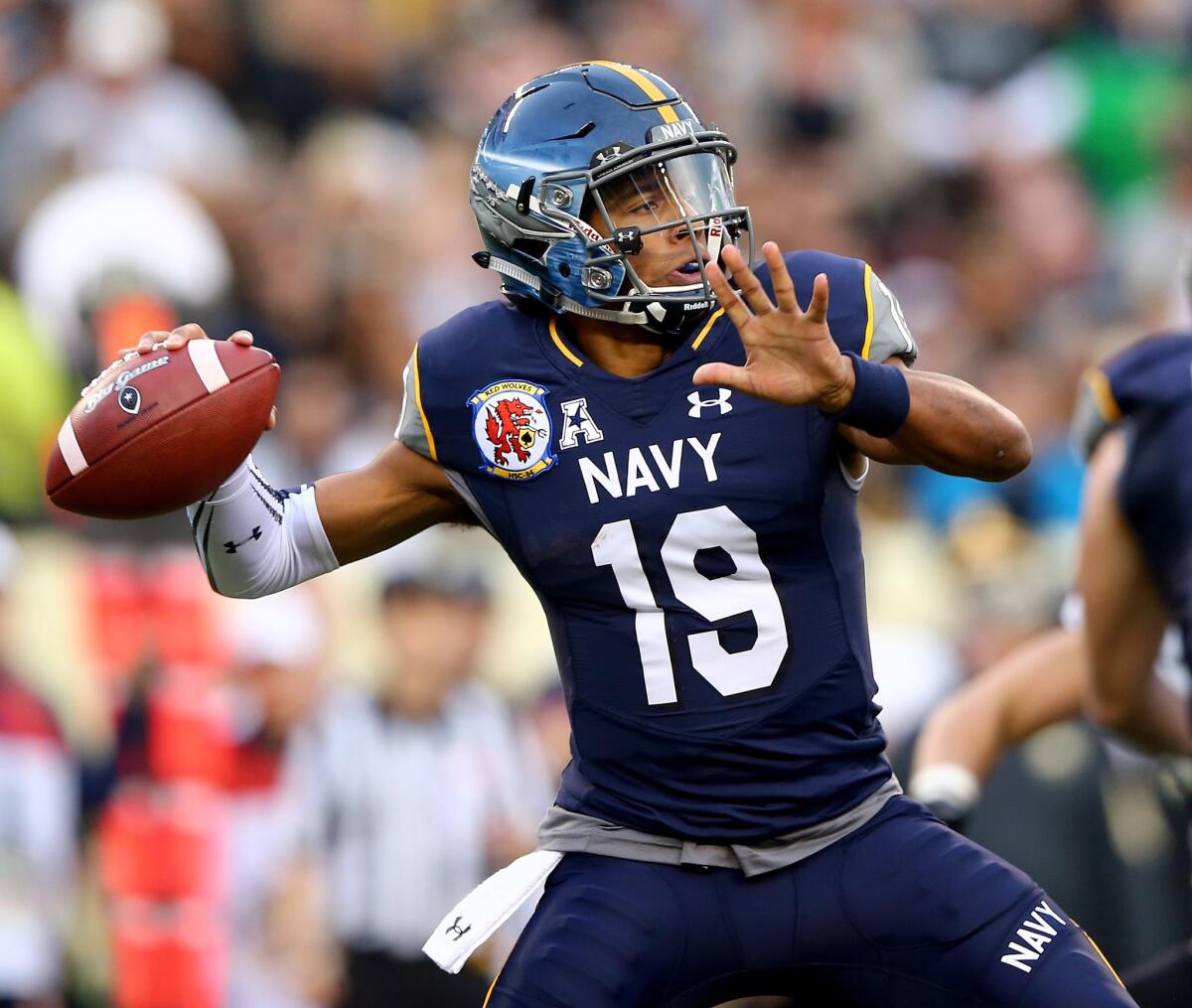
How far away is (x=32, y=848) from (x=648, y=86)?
335 cm

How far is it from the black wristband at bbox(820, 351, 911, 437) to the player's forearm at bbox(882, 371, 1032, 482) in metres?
0.02

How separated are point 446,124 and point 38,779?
134 inches

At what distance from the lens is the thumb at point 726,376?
2891mm

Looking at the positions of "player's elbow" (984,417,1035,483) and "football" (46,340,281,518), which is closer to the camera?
"player's elbow" (984,417,1035,483)

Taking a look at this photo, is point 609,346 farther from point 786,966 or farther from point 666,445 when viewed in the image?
point 786,966

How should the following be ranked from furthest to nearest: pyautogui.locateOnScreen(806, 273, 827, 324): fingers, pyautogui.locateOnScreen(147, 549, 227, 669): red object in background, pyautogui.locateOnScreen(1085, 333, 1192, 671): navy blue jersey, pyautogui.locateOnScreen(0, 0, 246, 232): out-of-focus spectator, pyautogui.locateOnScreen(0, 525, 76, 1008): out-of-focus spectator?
pyautogui.locateOnScreen(0, 0, 246, 232): out-of-focus spectator → pyautogui.locateOnScreen(147, 549, 227, 669): red object in background → pyautogui.locateOnScreen(0, 525, 76, 1008): out-of-focus spectator → pyautogui.locateOnScreen(1085, 333, 1192, 671): navy blue jersey → pyautogui.locateOnScreen(806, 273, 827, 324): fingers

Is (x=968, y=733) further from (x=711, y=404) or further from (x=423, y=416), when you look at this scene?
(x=423, y=416)

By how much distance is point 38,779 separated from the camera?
5.79m

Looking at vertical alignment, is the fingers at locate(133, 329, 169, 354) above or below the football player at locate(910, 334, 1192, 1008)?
above

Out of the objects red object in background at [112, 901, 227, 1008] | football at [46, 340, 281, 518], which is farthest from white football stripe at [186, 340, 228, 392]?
red object in background at [112, 901, 227, 1008]

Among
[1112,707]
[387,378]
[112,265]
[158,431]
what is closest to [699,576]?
[158,431]

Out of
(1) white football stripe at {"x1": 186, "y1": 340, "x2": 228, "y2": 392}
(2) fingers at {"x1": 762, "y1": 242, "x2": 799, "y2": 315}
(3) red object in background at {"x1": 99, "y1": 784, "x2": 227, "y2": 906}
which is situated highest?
(1) white football stripe at {"x1": 186, "y1": 340, "x2": 228, "y2": 392}

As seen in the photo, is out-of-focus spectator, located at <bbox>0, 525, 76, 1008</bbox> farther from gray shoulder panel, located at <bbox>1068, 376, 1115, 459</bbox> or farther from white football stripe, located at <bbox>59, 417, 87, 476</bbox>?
gray shoulder panel, located at <bbox>1068, 376, 1115, 459</bbox>

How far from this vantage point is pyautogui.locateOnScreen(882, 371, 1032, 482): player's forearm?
299 cm
